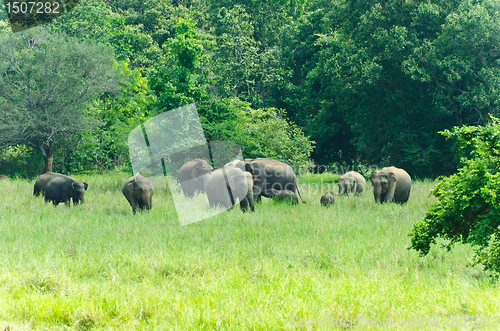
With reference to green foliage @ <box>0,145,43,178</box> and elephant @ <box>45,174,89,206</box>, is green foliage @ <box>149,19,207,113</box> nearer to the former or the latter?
elephant @ <box>45,174,89,206</box>

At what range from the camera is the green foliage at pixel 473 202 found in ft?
15.4

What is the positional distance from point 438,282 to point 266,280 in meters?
2.14

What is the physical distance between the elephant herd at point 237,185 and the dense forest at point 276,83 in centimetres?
450

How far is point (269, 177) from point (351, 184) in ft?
10.6

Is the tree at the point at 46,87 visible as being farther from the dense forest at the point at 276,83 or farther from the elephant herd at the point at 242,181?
the elephant herd at the point at 242,181

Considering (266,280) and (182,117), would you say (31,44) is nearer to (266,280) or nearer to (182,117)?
(182,117)

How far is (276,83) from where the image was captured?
3158 cm

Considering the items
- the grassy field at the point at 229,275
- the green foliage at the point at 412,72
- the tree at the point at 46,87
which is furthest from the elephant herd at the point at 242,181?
the green foliage at the point at 412,72

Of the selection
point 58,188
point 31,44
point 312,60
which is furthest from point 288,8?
point 58,188

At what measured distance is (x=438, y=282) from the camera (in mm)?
5352

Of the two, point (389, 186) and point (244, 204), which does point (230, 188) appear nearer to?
point (244, 204)

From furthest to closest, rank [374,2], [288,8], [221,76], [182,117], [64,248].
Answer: [288,8] < [221,76] < [374,2] < [182,117] < [64,248]

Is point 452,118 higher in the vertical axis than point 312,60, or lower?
lower

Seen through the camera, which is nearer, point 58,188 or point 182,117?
point 58,188
